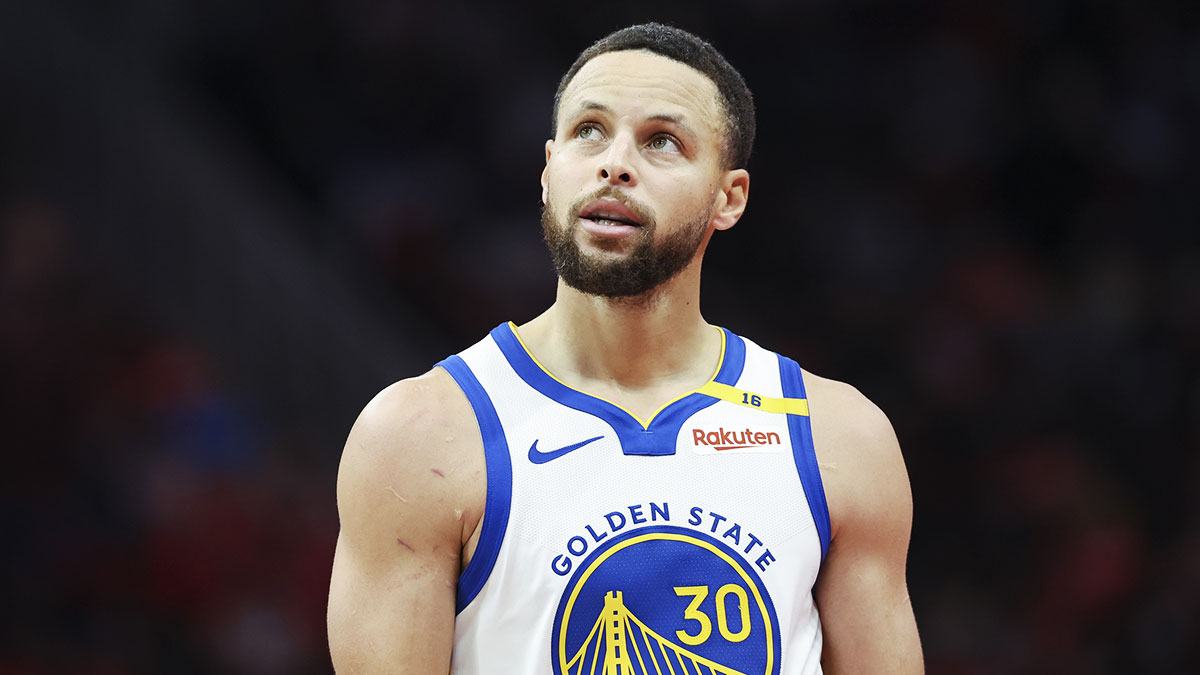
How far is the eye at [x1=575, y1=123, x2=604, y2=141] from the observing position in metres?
2.70

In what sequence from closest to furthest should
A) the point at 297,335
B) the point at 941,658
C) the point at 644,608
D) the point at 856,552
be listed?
the point at 644,608
the point at 856,552
the point at 297,335
the point at 941,658

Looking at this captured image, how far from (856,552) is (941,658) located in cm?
367

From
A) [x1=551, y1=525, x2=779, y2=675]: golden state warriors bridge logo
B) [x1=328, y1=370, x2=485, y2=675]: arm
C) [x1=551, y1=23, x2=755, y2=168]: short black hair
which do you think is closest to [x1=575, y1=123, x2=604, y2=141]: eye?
[x1=551, y1=23, x2=755, y2=168]: short black hair

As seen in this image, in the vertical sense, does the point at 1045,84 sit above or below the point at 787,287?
above

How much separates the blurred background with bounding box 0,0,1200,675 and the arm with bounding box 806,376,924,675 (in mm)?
3180

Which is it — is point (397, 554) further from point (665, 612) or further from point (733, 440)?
point (733, 440)

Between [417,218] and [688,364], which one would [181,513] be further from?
[688,364]

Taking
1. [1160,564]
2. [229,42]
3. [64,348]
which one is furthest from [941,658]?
[229,42]

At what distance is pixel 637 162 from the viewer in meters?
2.62

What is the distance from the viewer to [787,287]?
22.4 feet

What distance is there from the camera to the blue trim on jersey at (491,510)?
7.99 feet

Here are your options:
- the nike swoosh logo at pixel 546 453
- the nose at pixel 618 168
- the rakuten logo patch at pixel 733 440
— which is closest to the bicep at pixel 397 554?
the nike swoosh logo at pixel 546 453

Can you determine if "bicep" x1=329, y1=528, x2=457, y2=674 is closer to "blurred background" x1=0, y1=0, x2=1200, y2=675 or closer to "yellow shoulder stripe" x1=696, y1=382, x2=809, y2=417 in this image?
"yellow shoulder stripe" x1=696, y1=382, x2=809, y2=417

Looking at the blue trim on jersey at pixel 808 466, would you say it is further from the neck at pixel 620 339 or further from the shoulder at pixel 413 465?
the shoulder at pixel 413 465
